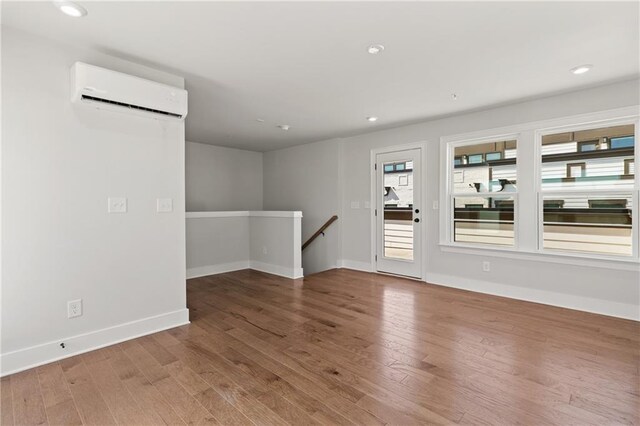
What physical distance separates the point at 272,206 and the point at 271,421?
5479 millimetres

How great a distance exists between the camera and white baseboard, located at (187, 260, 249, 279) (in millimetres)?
5113

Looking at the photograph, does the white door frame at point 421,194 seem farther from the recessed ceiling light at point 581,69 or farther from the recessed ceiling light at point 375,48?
the recessed ceiling light at point 375,48

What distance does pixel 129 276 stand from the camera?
2734mm

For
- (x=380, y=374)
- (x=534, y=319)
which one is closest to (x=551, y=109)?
(x=534, y=319)

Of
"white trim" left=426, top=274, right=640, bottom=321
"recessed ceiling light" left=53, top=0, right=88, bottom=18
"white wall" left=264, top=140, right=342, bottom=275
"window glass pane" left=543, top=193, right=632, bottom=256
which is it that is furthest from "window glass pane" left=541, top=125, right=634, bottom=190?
"recessed ceiling light" left=53, top=0, right=88, bottom=18

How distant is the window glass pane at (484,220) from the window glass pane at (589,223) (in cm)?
40

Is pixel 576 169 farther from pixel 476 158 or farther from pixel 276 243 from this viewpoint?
pixel 276 243

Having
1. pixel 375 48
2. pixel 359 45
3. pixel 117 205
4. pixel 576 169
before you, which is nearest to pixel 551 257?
pixel 576 169

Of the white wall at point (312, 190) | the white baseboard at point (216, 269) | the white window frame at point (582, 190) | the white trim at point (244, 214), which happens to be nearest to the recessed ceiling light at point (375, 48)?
the white window frame at point (582, 190)

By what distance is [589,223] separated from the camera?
3.44 meters

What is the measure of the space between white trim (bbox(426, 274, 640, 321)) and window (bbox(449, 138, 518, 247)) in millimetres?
544

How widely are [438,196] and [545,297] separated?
1764 millimetres

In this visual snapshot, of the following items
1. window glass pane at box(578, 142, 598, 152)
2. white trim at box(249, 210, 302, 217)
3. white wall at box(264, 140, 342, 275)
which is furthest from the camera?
white wall at box(264, 140, 342, 275)

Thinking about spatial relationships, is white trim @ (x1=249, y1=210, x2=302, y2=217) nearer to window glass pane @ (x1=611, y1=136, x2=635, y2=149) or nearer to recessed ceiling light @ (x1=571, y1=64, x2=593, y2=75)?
recessed ceiling light @ (x1=571, y1=64, x2=593, y2=75)
